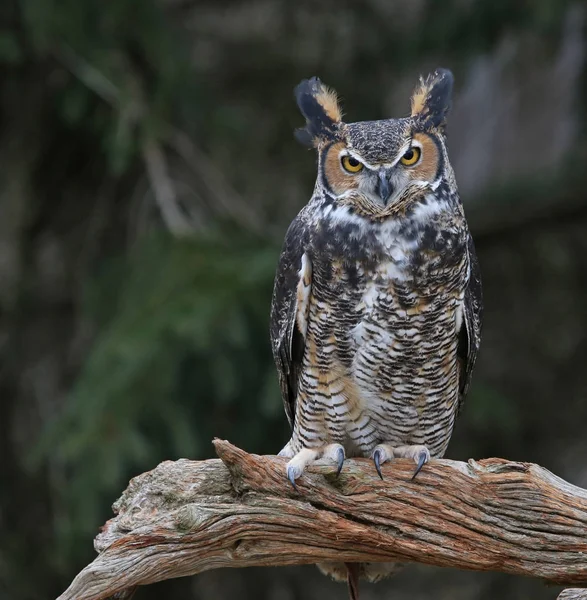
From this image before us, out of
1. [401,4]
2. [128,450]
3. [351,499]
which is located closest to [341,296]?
[351,499]

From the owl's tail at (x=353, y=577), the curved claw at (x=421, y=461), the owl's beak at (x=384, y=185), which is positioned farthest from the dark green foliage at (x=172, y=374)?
the owl's beak at (x=384, y=185)

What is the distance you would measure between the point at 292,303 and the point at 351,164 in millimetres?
427

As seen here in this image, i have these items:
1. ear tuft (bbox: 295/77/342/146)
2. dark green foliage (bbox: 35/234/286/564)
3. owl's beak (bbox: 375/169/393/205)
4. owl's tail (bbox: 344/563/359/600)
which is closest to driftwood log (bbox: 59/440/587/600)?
owl's tail (bbox: 344/563/359/600)

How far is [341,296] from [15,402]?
2.70 meters

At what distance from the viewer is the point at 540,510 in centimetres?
230

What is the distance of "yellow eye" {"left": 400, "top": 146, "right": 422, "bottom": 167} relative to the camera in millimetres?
2432

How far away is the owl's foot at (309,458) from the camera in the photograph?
8.04ft

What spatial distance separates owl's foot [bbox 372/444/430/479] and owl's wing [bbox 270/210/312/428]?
34 cm

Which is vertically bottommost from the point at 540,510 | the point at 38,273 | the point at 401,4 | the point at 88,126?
the point at 540,510

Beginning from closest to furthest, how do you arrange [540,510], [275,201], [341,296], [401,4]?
1. [540,510]
2. [341,296]
3. [275,201]
4. [401,4]

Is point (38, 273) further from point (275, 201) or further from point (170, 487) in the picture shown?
point (170, 487)

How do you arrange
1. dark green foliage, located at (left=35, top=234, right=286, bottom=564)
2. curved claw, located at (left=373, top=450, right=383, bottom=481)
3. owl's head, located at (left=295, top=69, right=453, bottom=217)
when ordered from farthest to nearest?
1. dark green foliage, located at (left=35, top=234, right=286, bottom=564)
2. curved claw, located at (left=373, top=450, right=383, bottom=481)
3. owl's head, located at (left=295, top=69, right=453, bottom=217)

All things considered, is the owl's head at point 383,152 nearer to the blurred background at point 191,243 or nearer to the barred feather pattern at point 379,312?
the barred feather pattern at point 379,312

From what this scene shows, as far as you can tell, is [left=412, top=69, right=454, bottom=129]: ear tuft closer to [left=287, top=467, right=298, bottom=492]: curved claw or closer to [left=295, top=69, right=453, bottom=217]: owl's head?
[left=295, top=69, right=453, bottom=217]: owl's head
